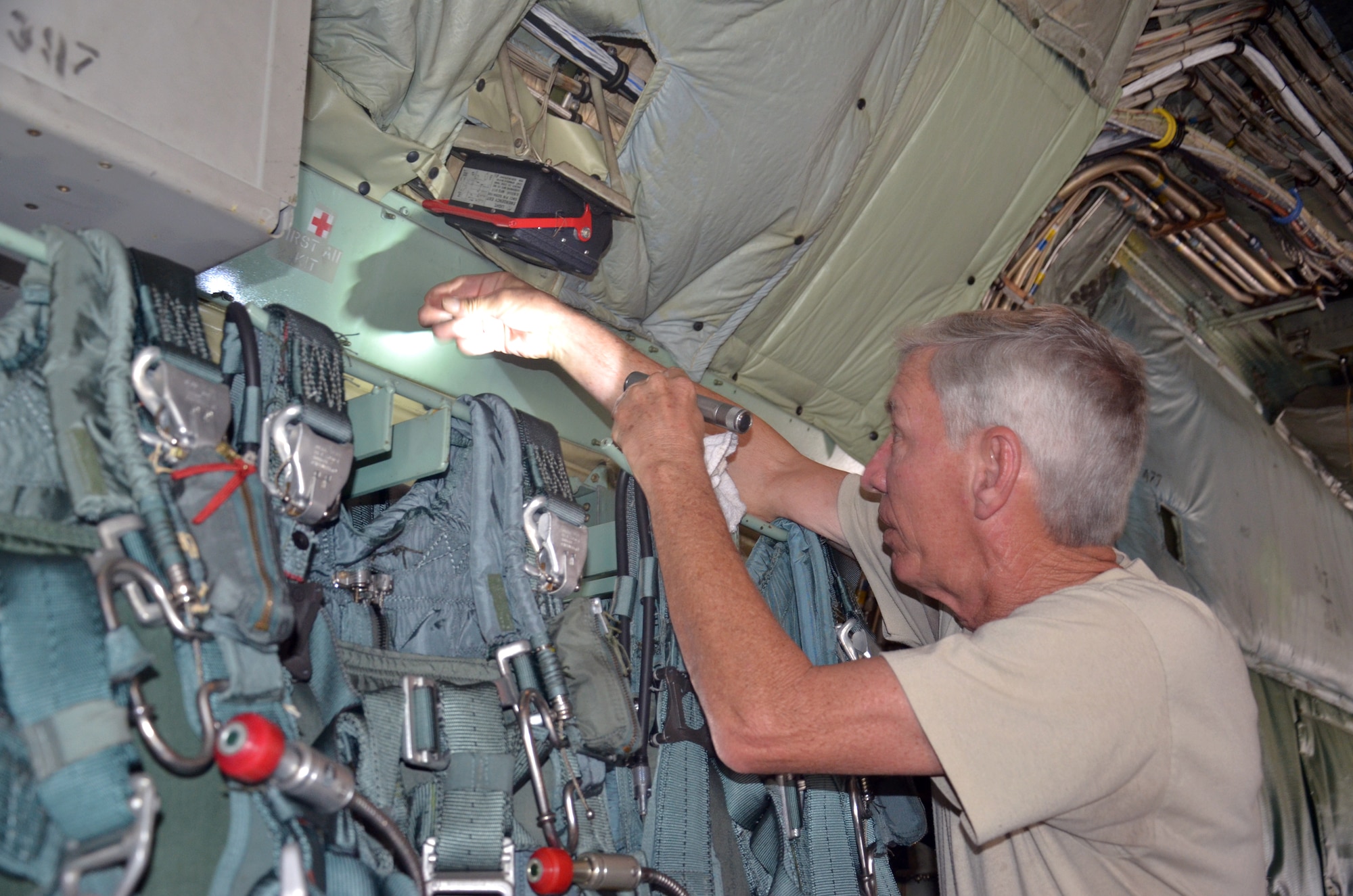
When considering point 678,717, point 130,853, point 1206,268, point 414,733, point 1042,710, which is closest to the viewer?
point 130,853

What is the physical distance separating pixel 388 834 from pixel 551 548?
1.61ft

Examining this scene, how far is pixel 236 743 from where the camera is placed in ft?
2.96

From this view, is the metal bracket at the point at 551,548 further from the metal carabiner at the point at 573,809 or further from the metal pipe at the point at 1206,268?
the metal pipe at the point at 1206,268

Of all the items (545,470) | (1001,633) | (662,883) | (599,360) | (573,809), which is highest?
(599,360)

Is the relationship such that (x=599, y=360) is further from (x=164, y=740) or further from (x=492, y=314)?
(x=164, y=740)

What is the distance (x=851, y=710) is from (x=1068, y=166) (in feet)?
6.84

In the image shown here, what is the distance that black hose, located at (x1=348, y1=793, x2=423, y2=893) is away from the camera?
1023 mm

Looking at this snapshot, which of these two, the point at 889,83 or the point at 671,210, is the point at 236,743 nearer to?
the point at 671,210

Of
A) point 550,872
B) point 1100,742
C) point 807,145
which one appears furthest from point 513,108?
point 1100,742

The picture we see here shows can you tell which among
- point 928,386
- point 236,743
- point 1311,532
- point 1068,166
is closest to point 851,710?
point 928,386

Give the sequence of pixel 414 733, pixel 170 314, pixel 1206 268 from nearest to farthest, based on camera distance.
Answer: pixel 170 314, pixel 414 733, pixel 1206 268

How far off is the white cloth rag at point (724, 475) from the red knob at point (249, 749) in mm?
1049

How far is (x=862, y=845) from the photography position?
1.76 meters

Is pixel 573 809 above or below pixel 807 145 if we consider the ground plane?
below
